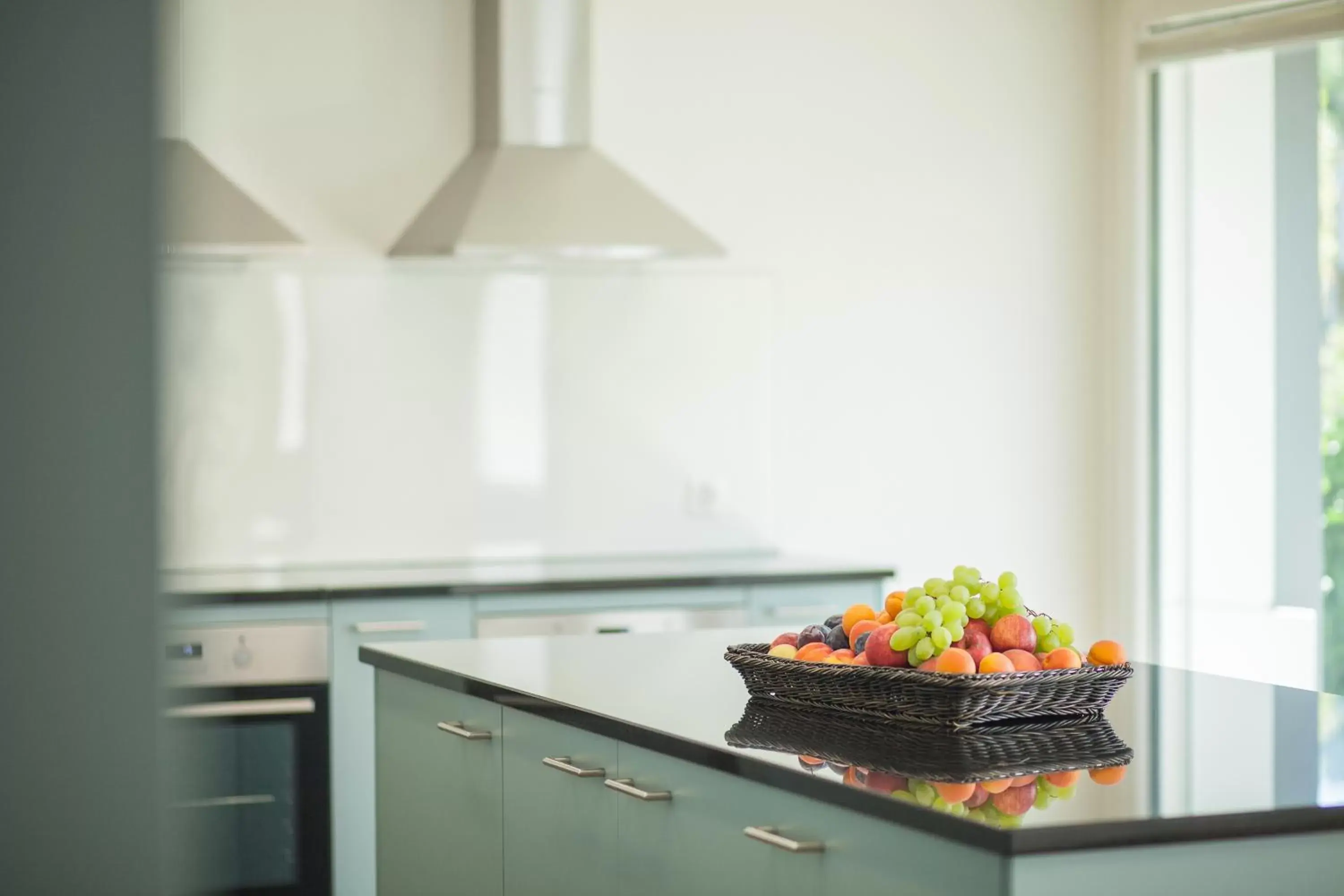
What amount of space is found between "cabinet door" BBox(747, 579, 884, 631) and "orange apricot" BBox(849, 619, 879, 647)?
6.60 ft

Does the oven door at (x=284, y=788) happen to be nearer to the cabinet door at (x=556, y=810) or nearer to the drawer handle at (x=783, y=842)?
the cabinet door at (x=556, y=810)

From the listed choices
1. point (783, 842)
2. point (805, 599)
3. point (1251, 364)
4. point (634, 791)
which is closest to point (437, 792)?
point (634, 791)

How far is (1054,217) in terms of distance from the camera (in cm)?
487

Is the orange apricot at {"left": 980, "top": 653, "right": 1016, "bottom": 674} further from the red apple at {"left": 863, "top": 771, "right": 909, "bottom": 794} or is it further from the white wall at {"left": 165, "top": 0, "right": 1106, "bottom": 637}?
the white wall at {"left": 165, "top": 0, "right": 1106, "bottom": 637}

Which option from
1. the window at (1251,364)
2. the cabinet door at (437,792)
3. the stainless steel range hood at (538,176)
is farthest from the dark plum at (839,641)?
the window at (1251,364)

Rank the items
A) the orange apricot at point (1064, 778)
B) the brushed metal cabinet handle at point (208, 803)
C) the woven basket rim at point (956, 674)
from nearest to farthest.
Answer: the brushed metal cabinet handle at point (208, 803) < the orange apricot at point (1064, 778) < the woven basket rim at point (956, 674)

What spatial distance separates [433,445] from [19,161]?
4121mm

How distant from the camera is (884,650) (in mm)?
1727

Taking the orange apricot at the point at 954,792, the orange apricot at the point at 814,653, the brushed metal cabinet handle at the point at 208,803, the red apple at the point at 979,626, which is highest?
the brushed metal cabinet handle at the point at 208,803

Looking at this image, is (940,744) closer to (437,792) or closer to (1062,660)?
(1062,660)

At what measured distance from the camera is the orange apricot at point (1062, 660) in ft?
5.55

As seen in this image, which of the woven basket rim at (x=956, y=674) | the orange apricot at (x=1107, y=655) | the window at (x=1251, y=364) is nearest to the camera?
the woven basket rim at (x=956, y=674)

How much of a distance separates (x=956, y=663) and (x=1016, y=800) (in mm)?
279

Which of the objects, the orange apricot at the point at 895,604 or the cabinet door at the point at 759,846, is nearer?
the cabinet door at the point at 759,846
